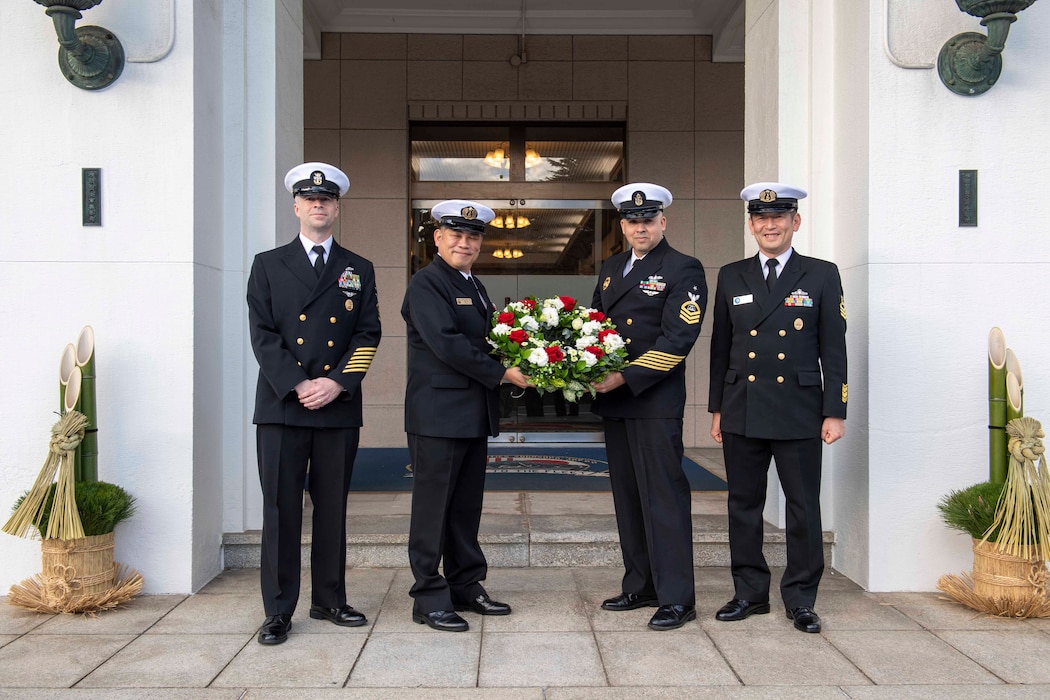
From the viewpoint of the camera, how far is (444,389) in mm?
3891

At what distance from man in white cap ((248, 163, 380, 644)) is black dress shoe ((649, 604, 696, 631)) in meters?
1.38

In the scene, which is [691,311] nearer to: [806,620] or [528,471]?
[806,620]

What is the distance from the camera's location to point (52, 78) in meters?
4.41

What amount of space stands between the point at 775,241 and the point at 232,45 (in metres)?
3.36

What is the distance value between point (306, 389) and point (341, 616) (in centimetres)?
113

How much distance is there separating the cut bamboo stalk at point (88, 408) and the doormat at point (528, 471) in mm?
2443

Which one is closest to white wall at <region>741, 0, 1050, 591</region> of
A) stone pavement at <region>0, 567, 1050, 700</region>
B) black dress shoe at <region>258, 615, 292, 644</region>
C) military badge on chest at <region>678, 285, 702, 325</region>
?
stone pavement at <region>0, 567, 1050, 700</region>

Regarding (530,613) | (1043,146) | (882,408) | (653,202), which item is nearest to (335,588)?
(530,613)

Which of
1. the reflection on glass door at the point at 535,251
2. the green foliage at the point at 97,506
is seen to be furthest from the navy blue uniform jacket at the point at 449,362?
the reflection on glass door at the point at 535,251

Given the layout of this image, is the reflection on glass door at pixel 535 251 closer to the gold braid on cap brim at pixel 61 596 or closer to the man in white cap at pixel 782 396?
the man in white cap at pixel 782 396

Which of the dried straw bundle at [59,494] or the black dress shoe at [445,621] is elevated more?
the dried straw bundle at [59,494]

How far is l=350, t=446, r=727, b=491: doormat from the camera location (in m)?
6.67

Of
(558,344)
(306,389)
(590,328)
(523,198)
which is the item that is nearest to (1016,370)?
(590,328)

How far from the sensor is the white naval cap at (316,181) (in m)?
3.78
